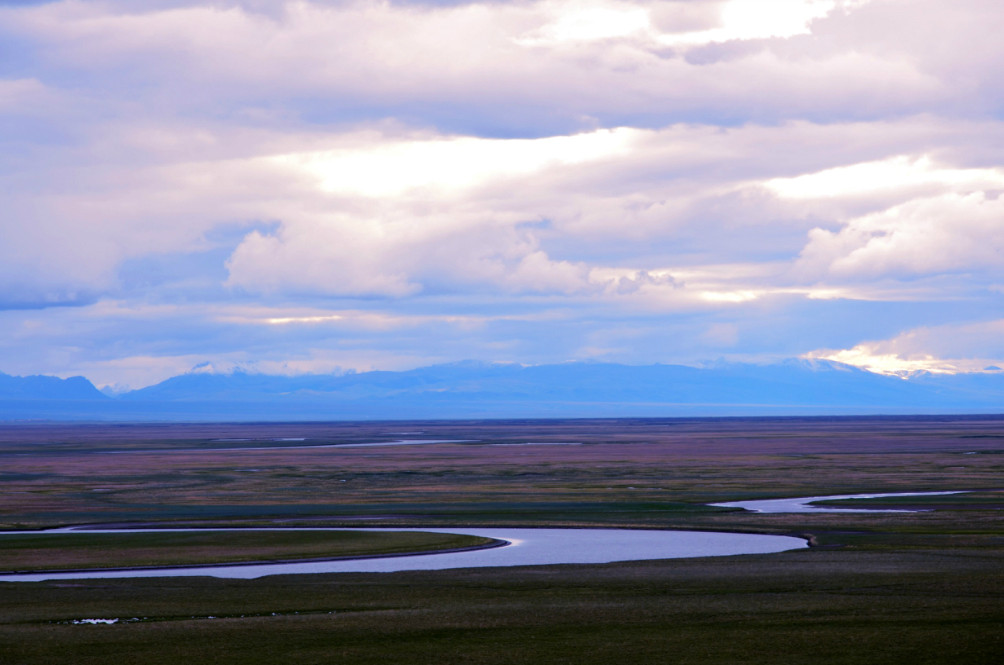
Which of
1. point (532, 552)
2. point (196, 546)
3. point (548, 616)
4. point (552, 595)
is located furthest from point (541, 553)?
point (548, 616)

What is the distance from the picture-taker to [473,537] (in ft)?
186

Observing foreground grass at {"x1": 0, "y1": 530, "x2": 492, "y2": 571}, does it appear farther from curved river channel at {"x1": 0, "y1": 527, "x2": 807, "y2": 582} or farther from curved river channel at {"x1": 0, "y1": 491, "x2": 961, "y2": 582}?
curved river channel at {"x1": 0, "y1": 527, "x2": 807, "y2": 582}

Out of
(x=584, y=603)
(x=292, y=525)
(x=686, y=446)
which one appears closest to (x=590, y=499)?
(x=292, y=525)

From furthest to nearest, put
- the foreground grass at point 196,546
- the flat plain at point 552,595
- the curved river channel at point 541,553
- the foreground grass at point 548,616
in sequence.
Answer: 1. the foreground grass at point 196,546
2. the curved river channel at point 541,553
3. the flat plain at point 552,595
4. the foreground grass at point 548,616

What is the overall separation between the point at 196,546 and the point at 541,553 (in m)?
15.4

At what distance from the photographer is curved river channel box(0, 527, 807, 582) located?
149 ft

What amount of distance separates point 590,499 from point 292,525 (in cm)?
2237

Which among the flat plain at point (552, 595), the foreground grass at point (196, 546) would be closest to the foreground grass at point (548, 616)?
the flat plain at point (552, 595)

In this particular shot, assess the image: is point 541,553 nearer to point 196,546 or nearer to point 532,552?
point 532,552

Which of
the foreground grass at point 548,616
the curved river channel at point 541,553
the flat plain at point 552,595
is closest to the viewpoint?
the foreground grass at point 548,616

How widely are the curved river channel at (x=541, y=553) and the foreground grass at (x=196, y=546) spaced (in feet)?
5.23

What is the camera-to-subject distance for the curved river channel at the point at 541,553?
45.3m

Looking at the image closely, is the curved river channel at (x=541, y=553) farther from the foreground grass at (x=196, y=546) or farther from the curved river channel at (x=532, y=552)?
the foreground grass at (x=196, y=546)

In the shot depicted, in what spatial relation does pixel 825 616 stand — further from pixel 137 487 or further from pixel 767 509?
pixel 137 487
